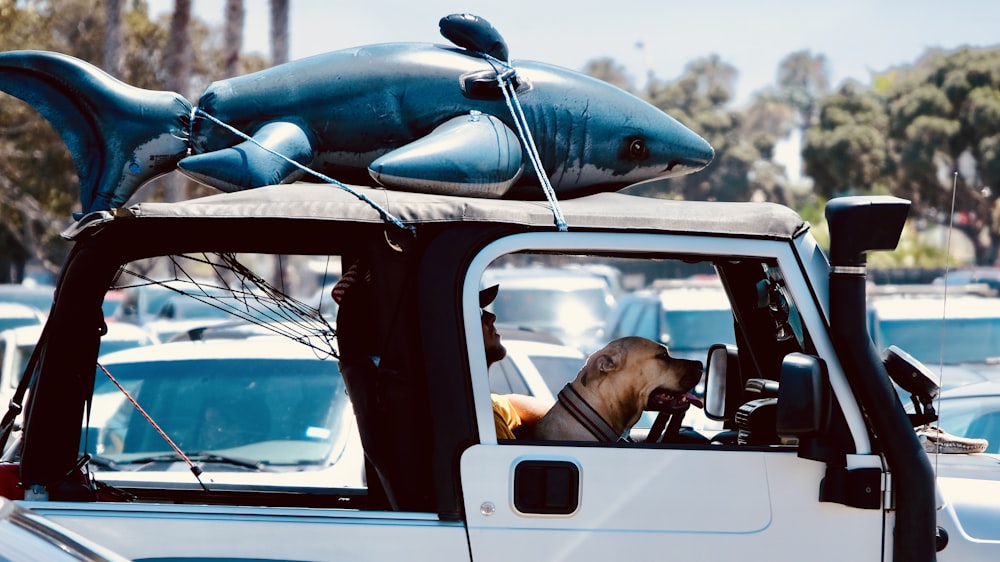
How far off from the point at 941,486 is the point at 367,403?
1.81 m

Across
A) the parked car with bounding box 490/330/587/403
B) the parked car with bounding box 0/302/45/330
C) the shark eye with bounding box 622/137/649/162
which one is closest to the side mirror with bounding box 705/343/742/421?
the shark eye with bounding box 622/137/649/162

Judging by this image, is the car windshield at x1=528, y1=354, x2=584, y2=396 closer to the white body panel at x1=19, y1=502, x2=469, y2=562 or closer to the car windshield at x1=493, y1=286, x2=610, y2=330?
the white body panel at x1=19, y1=502, x2=469, y2=562

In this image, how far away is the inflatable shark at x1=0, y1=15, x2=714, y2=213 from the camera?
3512 millimetres

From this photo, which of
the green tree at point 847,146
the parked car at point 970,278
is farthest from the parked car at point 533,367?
the green tree at point 847,146

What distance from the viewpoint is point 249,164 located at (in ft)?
11.4

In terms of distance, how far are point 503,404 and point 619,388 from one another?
24.0 inches

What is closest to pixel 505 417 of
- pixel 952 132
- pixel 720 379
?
pixel 720 379

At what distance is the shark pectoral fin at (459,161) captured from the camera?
11.2 feet

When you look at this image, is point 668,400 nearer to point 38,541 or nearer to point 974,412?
point 38,541

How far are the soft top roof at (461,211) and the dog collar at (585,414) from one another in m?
0.65

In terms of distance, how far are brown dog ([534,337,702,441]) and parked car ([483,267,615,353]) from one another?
12004mm

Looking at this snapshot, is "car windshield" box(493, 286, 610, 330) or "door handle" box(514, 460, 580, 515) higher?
"door handle" box(514, 460, 580, 515)

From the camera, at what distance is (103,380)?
7.59 meters

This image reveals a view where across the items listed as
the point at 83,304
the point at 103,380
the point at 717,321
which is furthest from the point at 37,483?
the point at 717,321
